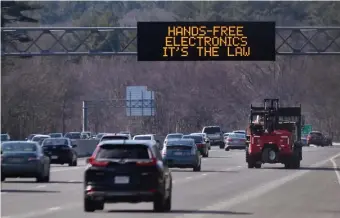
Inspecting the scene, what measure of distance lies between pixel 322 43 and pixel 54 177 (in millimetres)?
96418

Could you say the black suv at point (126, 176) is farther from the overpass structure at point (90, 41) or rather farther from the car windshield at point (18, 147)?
the overpass structure at point (90, 41)

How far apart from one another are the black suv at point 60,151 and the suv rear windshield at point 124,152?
29969 mm

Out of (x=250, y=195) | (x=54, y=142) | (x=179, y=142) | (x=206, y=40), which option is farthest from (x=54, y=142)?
(x=250, y=195)

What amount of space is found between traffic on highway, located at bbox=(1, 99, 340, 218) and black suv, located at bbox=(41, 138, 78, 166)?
0.16 ft

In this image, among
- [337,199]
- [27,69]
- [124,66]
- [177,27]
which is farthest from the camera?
[124,66]

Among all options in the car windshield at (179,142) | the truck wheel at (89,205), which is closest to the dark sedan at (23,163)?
the truck wheel at (89,205)

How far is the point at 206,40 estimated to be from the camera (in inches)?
1905

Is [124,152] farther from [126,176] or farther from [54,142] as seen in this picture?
[54,142]

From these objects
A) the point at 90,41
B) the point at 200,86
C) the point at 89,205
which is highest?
the point at 90,41

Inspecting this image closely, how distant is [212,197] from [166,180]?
6.11 m

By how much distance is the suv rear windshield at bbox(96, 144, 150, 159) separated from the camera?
25609 millimetres

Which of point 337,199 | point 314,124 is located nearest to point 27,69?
point 314,124

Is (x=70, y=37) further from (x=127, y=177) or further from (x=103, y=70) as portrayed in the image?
(x=127, y=177)

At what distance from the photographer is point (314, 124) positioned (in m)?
151
